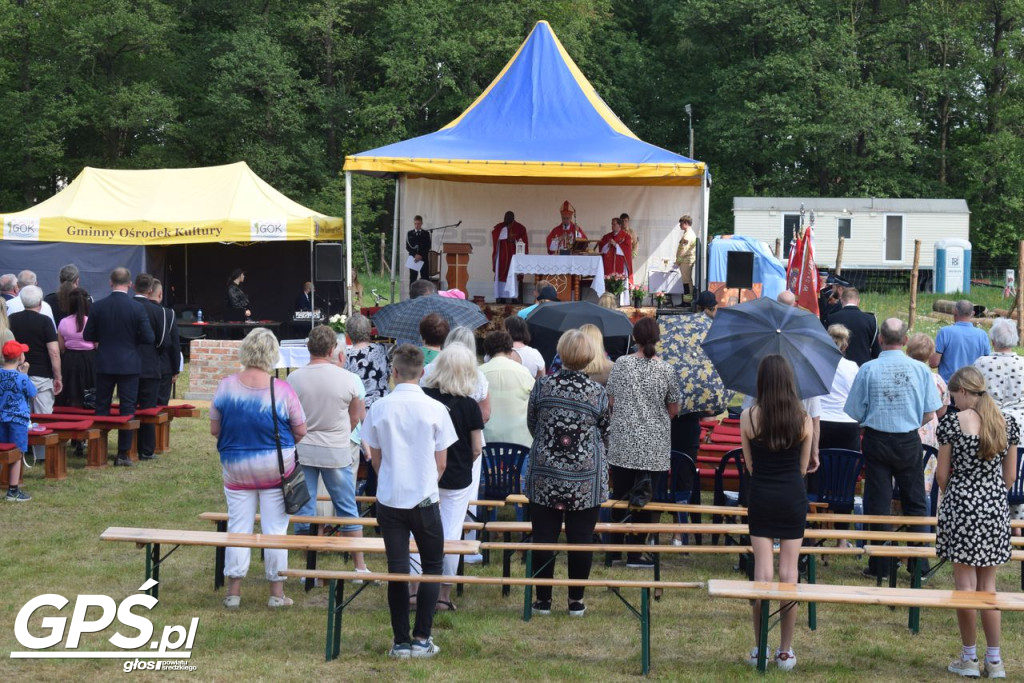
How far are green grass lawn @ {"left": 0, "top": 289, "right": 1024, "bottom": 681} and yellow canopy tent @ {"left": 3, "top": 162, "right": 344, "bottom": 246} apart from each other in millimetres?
10654

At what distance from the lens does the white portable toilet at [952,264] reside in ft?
95.0

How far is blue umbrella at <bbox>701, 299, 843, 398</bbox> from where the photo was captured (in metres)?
6.21

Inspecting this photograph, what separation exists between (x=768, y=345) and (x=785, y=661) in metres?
1.89

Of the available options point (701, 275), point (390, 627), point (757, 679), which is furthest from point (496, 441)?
point (701, 275)

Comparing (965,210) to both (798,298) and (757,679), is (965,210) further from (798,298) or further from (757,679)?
(757,679)

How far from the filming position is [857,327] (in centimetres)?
955

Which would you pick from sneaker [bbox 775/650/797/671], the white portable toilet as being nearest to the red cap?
sneaker [bbox 775/650/797/671]

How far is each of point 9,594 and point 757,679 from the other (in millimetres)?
3826

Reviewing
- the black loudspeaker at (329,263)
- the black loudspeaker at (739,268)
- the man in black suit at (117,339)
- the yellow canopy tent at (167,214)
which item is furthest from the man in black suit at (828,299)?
the man in black suit at (117,339)

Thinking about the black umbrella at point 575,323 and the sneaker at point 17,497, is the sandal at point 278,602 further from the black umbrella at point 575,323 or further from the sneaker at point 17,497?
the sneaker at point 17,497

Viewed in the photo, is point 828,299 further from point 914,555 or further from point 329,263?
point 914,555

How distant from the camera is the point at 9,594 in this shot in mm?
6062

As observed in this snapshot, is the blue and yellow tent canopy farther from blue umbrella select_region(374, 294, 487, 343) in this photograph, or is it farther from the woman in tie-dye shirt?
the woman in tie-dye shirt

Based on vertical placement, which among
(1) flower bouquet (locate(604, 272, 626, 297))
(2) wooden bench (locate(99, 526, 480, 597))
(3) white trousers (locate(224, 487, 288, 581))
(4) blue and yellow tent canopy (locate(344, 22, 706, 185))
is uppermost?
(4) blue and yellow tent canopy (locate(344, 22, 706, 185))
